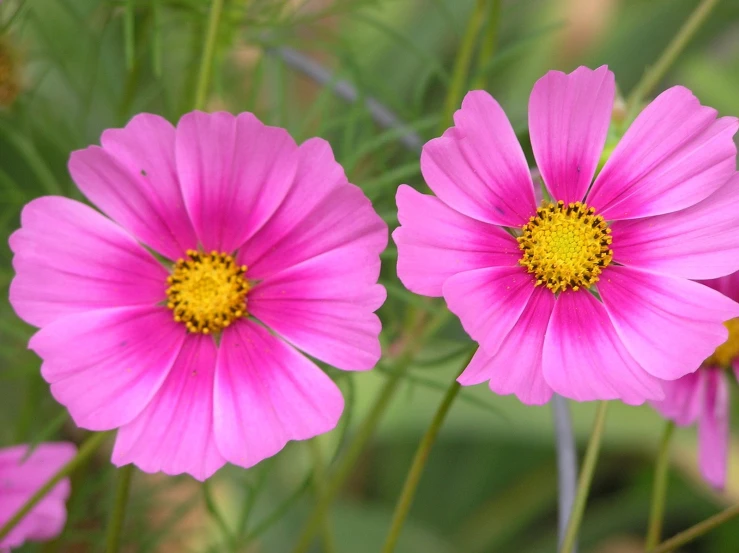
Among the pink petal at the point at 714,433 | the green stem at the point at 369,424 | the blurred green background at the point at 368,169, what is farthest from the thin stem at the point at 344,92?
the pink petal at the point at 714,433

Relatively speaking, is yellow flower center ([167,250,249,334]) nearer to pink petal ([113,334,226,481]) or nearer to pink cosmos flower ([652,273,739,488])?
pink petal ([113,334,226,481])

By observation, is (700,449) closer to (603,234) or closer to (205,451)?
(603,234)

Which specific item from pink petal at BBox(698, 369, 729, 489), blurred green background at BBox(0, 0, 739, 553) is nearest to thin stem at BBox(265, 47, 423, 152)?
→ blurred green background at BBox(0, 0, 739, 553)

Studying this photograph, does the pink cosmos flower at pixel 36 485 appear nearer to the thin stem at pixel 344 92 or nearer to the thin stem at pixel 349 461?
the thin stem at pixel 349 461

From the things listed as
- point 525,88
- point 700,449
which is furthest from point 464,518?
point 700,449

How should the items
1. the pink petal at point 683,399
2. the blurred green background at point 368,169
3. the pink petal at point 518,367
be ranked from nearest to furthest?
the pink petal at point 518,367 < the pink petal at point 683,399 < the blurred green background at point 368,169

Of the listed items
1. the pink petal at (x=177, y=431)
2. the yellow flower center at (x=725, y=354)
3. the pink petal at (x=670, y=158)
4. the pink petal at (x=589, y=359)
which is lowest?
the pink petal at (x=177, y=431)

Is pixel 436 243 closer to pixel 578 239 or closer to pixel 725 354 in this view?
pixel 578 239
